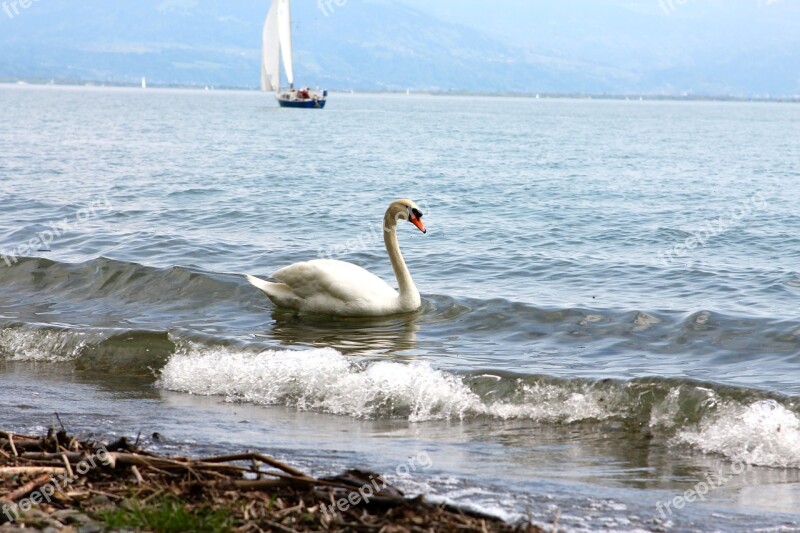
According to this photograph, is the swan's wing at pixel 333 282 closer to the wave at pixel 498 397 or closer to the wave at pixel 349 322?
the wave at pixel 349 322

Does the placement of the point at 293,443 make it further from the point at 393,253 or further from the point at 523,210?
the point at 523,210

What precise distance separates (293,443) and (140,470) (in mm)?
1850

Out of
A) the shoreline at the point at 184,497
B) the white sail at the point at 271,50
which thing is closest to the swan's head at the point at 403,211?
the shoreline at the point at 184,497

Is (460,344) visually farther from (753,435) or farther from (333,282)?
(753,435)

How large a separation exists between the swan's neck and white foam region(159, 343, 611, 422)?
8.61 ft

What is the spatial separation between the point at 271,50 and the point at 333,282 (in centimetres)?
9823

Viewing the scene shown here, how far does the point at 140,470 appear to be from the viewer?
5543 mm

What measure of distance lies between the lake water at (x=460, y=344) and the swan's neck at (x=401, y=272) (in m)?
0.34

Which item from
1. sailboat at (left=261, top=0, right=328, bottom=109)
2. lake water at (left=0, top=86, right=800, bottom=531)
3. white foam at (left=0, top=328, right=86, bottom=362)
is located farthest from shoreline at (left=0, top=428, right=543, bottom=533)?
sailboat at (left=261, top=0, right=328, bottom=109)

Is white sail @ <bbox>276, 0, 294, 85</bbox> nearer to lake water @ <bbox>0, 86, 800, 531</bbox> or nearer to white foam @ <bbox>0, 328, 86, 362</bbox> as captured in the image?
lake water @ <bbox>0, 86, 800, 531</bbox>

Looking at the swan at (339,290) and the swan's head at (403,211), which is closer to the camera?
the swan at (339,290)

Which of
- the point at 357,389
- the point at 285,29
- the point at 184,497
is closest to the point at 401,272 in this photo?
the point at 357,389

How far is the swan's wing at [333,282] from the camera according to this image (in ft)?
39.0

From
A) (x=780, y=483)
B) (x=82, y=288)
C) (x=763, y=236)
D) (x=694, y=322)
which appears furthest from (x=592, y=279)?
(x=780, y=483)
